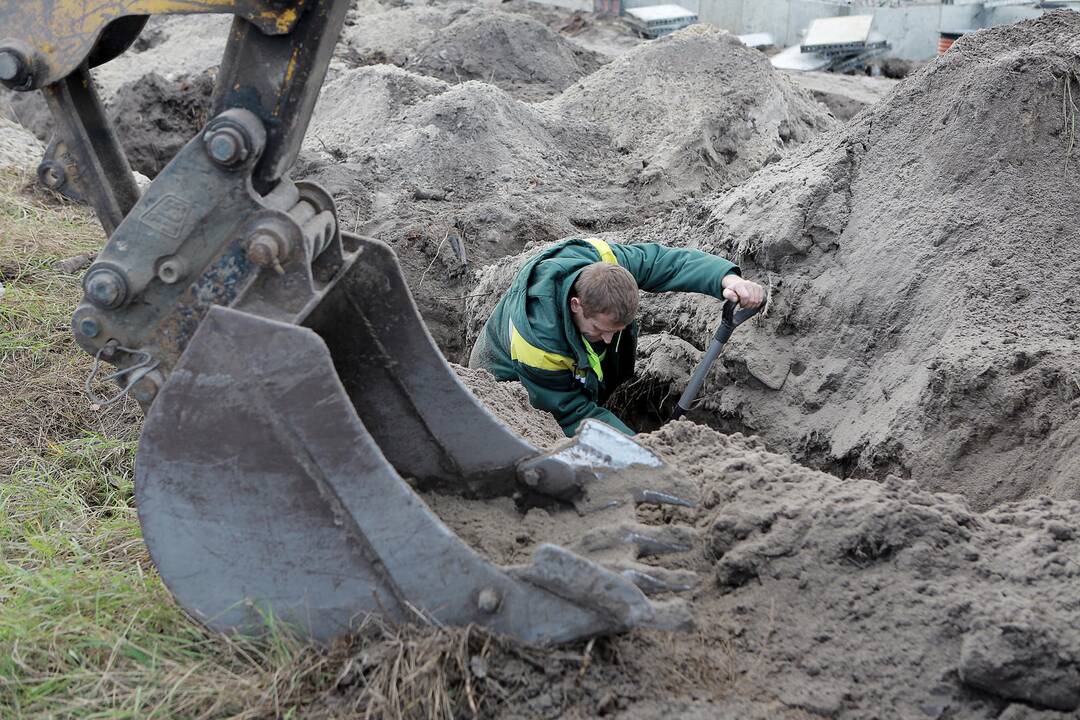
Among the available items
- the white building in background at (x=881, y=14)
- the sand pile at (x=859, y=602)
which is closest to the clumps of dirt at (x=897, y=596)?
the sand pile at (x=859, y=602)

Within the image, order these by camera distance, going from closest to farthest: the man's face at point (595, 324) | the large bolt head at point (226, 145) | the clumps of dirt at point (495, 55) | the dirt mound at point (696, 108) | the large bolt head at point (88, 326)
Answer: the large bolt head at point (226, 145) < the large bolt head at point (88, 326) < the man's face at point (595, 324) < the dirt mound at point (696, 108) < the clumps of dirt at point (495, 55)

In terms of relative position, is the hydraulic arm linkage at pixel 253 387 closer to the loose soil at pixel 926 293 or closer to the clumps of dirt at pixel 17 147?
the loose soil at pixel 926 293

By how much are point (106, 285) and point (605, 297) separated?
1987 millimetres

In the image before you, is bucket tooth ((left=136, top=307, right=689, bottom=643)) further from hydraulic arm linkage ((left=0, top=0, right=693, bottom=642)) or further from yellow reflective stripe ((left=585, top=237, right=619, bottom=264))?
yellow reflective stripe ((left=585, top=237, right=619, bottom=264))

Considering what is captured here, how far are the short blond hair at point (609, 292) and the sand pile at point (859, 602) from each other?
123cm

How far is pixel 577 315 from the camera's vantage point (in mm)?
4160

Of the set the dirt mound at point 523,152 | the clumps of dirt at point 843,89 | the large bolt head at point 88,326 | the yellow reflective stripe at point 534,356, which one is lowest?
the clumps of dirt at point 843,89

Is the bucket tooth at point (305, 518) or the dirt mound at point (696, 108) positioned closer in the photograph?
the bucket tooth at point (305, 518)

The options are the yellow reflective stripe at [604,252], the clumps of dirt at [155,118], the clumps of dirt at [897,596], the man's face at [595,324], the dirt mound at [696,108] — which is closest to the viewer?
the clumps of dirt at [897,596]

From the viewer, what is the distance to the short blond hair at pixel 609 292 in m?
3.92

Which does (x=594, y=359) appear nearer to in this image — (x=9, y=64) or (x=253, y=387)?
(x=253, y=387)

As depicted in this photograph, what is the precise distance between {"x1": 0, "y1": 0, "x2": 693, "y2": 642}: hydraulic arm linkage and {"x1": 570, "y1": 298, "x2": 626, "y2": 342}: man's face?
154cm

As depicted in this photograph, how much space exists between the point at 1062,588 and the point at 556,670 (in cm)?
116

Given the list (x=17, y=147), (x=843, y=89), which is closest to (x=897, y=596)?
(x=17, y=147)
